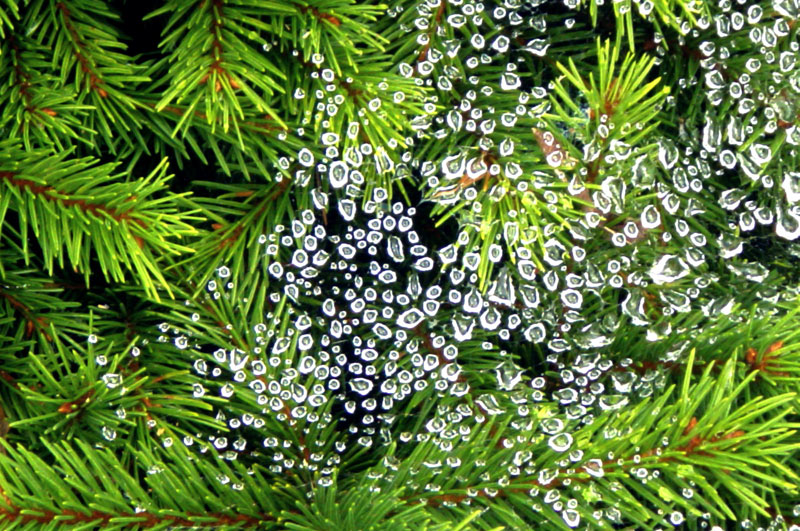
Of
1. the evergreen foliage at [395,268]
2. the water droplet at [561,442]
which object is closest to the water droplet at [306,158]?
the evergreen foliage at [395,268]

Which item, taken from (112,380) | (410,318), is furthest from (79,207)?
(410,318)

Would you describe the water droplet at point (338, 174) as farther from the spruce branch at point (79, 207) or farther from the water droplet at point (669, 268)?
the water droplet at point (669, 268)

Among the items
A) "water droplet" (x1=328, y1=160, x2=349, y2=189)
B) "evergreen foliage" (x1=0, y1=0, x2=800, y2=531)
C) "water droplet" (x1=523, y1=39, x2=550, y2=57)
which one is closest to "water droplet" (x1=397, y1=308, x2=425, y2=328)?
"evergreen foliage" (x1=0, y1=0, x2=800, y2=531)

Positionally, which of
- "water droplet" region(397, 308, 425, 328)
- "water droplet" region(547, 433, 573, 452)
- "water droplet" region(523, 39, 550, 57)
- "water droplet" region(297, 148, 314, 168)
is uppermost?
"water droplet" region(523, 39, 550, 57)

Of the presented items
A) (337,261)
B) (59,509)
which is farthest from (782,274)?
(59,509)

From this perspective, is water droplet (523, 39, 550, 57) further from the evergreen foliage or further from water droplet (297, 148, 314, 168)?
water droplet (297, 148, 314, 168)

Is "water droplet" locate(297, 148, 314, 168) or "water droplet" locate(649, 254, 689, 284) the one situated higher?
"water droplet" locate(297, 148, 314, 168)

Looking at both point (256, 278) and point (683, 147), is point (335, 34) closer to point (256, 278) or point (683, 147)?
point (256, 278)

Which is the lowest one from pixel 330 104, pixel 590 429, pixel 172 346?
pixel 590 429

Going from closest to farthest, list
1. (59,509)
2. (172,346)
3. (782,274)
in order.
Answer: (59,509)
(172,346)
(782,274)
